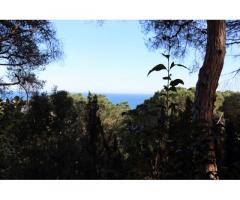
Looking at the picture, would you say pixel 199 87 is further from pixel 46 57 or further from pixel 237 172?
pixel 46 57

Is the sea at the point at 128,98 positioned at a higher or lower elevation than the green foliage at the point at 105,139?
higher

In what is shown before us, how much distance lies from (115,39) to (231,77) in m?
1.21

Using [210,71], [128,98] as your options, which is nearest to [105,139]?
[128,98]

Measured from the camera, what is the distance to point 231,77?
4.61 m

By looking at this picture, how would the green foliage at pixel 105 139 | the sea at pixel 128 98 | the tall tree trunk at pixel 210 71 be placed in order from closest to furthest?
the green foliage at pixel 105 139 → the tall tree trunk at pixel 210 71 → the sea at pixel 128 98

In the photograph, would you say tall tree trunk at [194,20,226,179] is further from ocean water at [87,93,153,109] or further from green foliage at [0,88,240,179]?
ocean water at [87,93,153,109]

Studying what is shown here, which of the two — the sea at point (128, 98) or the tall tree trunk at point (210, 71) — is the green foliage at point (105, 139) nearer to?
the sea at point (128, 98)

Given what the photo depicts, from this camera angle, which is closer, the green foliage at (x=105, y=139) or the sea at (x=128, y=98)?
the green foliage at (x=105, y=139)

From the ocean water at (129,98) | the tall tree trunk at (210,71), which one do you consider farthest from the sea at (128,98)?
the tall tree trunk at (210,71)

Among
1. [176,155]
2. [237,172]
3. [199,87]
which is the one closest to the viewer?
[176,155]

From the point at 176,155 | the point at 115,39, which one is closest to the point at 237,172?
the point at 176,155

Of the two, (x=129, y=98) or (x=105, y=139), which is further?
(x=129, y=98)

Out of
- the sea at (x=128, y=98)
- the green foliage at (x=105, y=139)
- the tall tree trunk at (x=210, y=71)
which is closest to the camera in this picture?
the green foliage at (x=105, y=139)

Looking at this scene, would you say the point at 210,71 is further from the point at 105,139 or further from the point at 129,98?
the point at 105,139
